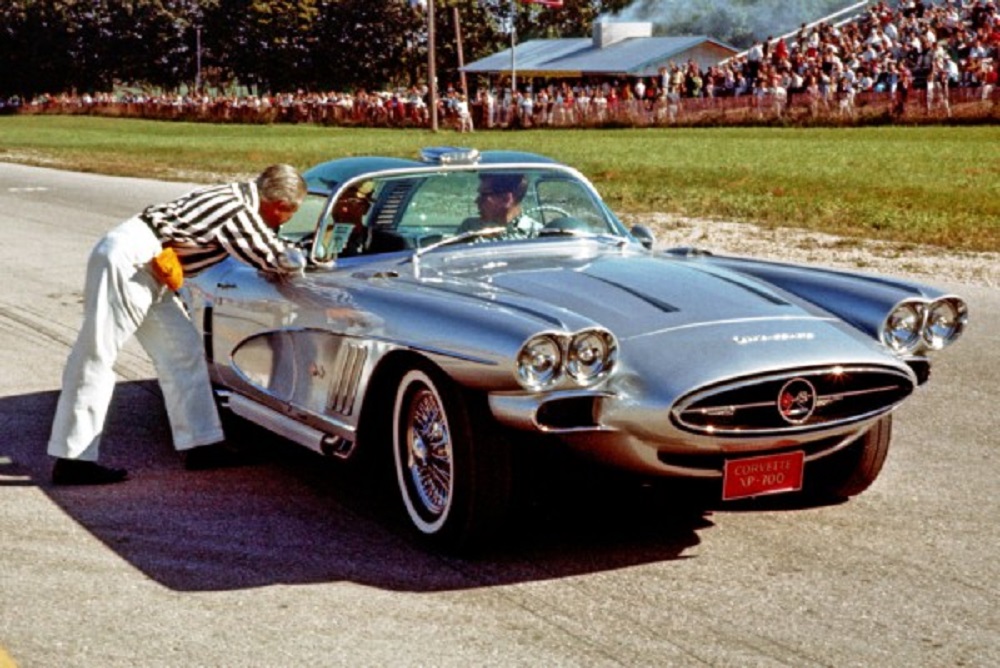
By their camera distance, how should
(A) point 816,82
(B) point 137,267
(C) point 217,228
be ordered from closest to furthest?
(C) point 217,228 < (B) point 137,267 < (A) point 816,82

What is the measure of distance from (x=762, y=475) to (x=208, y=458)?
2.69m

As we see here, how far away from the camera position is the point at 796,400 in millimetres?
5312

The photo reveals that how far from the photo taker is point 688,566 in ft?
17.7

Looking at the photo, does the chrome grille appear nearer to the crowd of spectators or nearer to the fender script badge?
the fender script badge

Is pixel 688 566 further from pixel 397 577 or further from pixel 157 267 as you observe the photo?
pixel 157 267

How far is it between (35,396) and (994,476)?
16.8 feet

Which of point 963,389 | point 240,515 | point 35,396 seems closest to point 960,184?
point 963,389

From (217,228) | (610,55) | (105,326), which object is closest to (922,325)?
(217,228)

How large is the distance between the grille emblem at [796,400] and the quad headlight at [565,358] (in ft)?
1.94

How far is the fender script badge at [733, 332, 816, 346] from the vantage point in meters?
5.38

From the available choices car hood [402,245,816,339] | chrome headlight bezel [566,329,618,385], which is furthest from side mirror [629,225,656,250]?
chrome headlight bezel [566,329,618,385]

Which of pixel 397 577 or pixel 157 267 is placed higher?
pixel 157 267

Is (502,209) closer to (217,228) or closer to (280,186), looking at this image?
(280,186)

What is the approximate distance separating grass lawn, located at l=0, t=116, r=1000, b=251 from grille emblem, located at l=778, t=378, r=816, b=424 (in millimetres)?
11049
